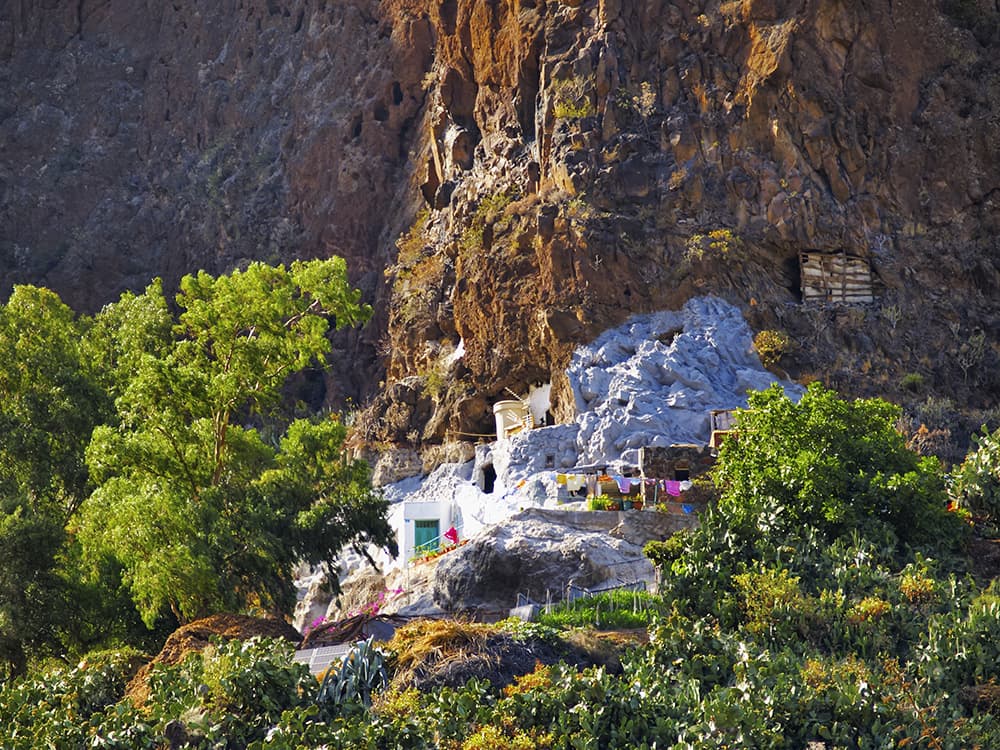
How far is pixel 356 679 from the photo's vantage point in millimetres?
17375

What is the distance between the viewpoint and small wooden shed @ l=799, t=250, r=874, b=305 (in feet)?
139

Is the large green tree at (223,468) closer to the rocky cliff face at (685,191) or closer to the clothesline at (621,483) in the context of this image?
the clothesline at (621,483)

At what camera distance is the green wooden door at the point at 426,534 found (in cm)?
3628

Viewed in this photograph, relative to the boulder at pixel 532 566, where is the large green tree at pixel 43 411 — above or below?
above

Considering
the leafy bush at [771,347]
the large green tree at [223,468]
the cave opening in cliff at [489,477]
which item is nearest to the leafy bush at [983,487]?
the large green tree at [223,468]

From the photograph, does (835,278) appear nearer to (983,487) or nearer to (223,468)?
(983,487)

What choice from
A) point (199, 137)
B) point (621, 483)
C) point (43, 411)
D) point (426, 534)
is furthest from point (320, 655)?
point (199, 137)

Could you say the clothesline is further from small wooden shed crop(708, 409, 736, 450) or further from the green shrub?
the green shrub

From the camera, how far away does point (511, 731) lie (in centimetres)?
1642

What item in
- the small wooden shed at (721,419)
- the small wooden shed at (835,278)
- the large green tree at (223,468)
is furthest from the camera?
the small wooden shed at (835,278)

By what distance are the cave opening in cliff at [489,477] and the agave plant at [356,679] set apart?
891 inches

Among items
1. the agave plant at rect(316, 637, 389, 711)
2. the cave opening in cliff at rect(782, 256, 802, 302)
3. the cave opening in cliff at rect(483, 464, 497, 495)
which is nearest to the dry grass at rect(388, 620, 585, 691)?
the agave plant at rect(316, 637, 389, 711)

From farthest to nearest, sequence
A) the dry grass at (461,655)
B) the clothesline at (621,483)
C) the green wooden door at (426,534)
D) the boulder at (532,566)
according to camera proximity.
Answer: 1. the green wooden door at (426,534)
2. the clothesline at (621,483)
3. the boulder at (532,566)
4. the dry grass at (461,655)

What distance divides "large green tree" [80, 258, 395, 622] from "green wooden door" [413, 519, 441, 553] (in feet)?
20.7
